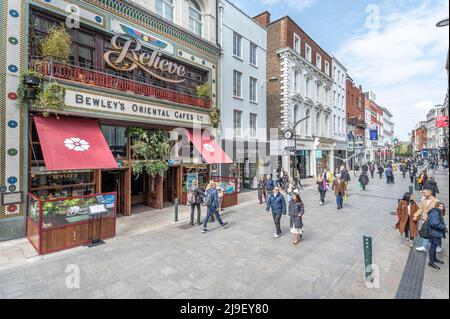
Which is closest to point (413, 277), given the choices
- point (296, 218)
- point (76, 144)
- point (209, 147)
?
point (296, 218)

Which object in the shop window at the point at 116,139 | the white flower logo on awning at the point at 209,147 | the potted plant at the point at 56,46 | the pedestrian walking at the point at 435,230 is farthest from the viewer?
the white flower logo on awning at the point at 209,147

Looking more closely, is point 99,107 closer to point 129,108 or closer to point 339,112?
point 129,108

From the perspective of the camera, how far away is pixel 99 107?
10.2 meters

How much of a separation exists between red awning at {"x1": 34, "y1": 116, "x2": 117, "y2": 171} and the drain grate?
31.6 feet

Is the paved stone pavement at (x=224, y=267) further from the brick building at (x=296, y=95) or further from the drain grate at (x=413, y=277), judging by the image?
the brick building at (x=296, y=95)

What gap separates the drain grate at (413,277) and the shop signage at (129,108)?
11571 millimetres

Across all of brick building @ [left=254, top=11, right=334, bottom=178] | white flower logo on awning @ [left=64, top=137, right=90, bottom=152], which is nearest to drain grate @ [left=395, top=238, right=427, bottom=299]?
white flower logo on awning @ [left=64, top=137, right=90, bottom=152]

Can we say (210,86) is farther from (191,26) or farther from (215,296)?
(215,296)

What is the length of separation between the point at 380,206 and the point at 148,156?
42.9 ft

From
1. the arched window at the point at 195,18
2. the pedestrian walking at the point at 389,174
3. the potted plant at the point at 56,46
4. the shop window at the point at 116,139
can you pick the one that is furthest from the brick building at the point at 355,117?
the potted plant at the point at 56,46

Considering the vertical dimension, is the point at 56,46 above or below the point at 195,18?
below

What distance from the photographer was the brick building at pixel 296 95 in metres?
23.3

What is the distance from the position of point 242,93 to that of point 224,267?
49.7ft

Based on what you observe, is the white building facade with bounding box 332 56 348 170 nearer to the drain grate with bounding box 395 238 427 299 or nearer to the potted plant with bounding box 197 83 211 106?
the potted plant with bounding box 197 83 211 106
